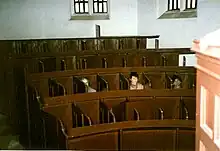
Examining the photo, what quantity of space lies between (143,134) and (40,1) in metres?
6.13

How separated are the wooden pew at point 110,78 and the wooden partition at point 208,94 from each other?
2622 mm

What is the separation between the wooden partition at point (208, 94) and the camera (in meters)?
1.03

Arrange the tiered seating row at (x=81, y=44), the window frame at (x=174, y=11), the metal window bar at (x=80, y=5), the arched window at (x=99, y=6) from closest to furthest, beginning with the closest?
the tiered seating row at (x=81, y=44) < the window frame at (x=174, y=11) < the metal window bar at (x=80, y=5) < the arched window at (x=99, y=6)

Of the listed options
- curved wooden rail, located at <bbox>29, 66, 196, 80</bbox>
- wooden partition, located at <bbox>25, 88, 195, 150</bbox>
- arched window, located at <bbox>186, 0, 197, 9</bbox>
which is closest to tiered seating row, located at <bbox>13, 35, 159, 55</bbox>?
arched window, located at <bbox>186, 0, 197, 9</bbox>

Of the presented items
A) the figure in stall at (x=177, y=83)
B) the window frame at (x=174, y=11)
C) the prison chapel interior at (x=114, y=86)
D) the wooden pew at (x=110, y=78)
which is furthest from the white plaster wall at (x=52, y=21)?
the figure in stall at (x=177, y=83)

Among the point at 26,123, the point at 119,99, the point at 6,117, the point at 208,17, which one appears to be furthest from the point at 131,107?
the point at 208,17

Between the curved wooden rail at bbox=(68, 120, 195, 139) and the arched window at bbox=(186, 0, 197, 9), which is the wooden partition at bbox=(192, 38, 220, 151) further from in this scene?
the arched window at bbox=(186, 0, 197, 9)

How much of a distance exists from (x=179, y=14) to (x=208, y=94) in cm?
→ 591

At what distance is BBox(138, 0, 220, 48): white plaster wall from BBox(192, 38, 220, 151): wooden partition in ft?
14.4

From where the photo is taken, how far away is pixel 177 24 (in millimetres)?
6781

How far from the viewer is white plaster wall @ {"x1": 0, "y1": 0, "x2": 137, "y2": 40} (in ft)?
26.0

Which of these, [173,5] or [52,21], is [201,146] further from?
[52,21]

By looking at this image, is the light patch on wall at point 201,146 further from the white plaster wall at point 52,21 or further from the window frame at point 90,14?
the window frame at point 90,14

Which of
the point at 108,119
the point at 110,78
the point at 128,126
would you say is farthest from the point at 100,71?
the point at 128,126
